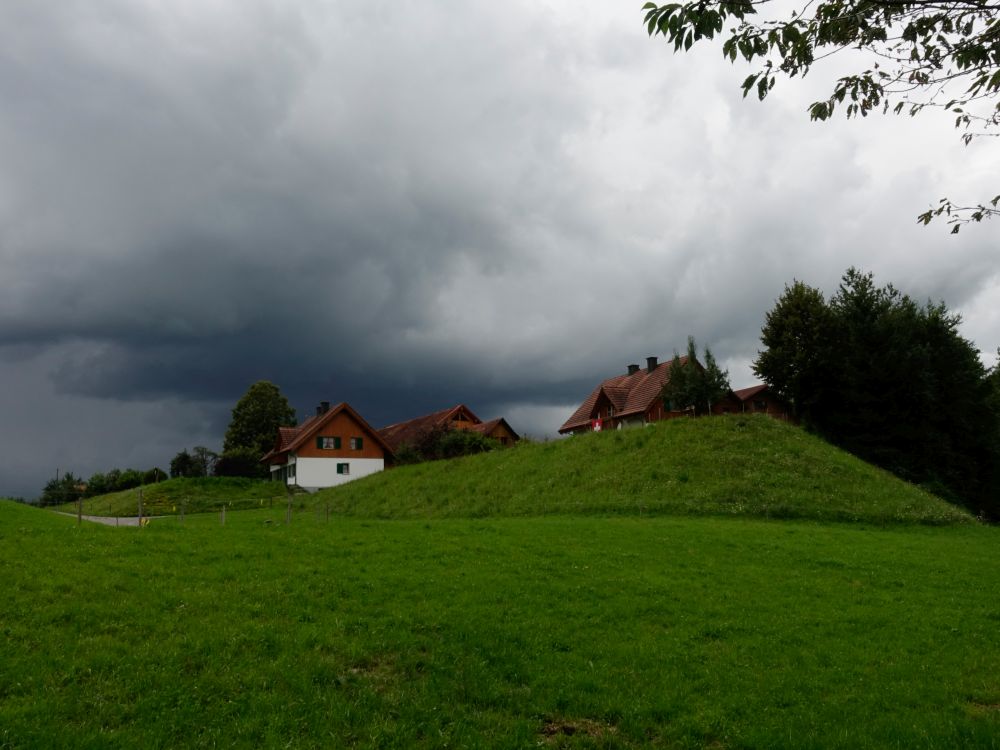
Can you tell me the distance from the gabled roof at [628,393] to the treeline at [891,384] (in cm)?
1027

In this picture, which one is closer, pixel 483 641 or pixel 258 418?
pixel 483 641

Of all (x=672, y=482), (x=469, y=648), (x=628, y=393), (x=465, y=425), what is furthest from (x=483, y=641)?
(x=465, y=425)

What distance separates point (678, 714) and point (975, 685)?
5578 mm

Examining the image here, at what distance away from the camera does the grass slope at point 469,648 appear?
31.0 feet

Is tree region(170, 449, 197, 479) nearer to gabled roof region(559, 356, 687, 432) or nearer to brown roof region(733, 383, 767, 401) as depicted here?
gabled roof region(559, 356, 687, 432)

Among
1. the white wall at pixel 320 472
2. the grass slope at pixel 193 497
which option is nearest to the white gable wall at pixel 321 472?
the white wall at pixel 320 472

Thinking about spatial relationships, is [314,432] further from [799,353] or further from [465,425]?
[799,353]

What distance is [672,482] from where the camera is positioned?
126 ft

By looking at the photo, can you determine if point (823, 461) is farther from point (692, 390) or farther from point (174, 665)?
point (174, 665)

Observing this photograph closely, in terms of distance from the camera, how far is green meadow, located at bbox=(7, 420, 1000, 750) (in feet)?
31.1

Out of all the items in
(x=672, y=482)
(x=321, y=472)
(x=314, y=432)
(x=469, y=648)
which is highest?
(x=314, y=432)

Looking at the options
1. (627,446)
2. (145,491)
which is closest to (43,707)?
(627,446)

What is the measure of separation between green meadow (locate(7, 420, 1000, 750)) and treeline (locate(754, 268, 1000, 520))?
1410 inches

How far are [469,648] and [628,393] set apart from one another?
221 ft
